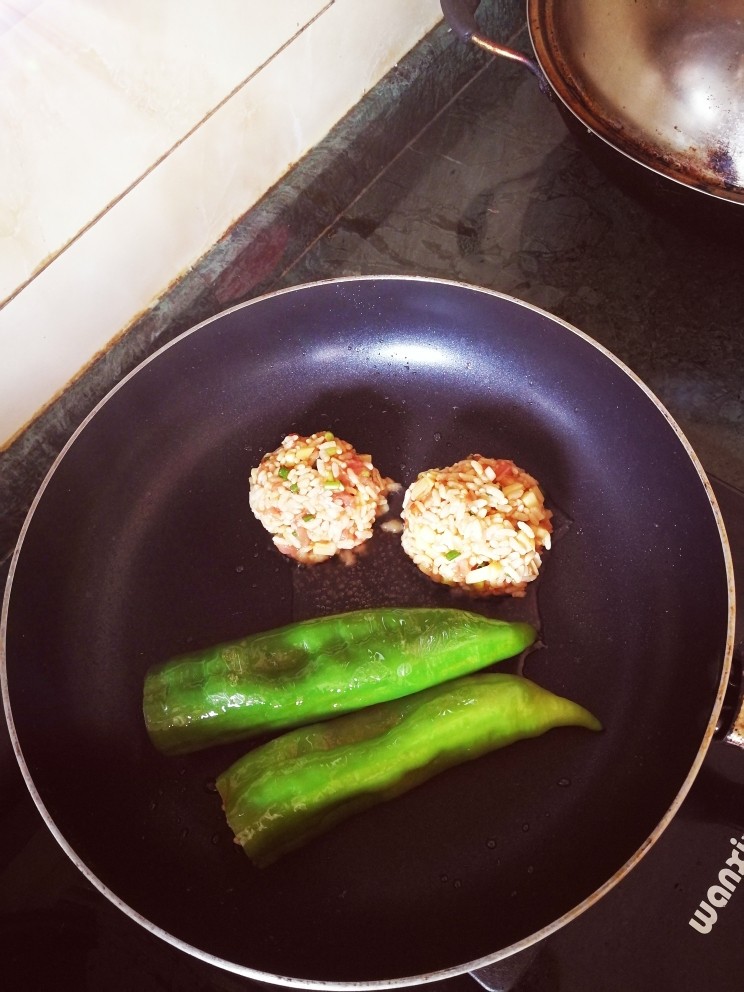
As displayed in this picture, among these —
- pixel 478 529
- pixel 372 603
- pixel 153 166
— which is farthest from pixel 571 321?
pixel 153 166

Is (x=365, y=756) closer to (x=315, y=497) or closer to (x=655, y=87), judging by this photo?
(x=315, y=497)

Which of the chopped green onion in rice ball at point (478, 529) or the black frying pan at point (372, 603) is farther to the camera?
the chopped green onion in rice ball at point (478, 529)

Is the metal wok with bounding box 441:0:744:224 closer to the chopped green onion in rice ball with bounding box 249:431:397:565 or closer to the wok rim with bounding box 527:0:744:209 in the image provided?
the wok rim with bounding box 527:0:744:209

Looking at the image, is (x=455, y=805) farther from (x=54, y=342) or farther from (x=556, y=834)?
(x=54, y=342)

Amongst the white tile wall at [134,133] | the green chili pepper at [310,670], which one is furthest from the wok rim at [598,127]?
the green chili pepper at [310,670]

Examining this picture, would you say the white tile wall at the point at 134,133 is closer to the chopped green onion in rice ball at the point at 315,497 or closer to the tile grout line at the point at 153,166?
the tile grout line at the point at 153,166

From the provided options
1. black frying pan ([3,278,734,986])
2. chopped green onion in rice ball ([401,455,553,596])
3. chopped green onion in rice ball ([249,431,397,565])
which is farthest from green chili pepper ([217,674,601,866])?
chopped green onion in rice ball ([249,431,397,565])
